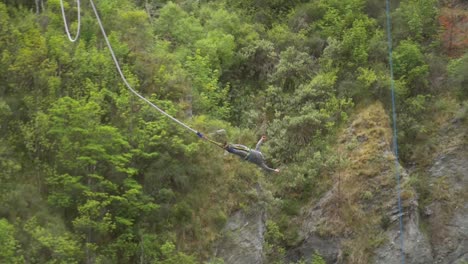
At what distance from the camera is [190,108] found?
18297 mm

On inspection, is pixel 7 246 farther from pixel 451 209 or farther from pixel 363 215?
pixel 451 209

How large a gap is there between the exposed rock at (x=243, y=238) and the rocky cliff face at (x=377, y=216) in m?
0.03

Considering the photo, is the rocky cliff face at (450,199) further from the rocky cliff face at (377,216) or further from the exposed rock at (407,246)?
the exposed rock at (407,246)

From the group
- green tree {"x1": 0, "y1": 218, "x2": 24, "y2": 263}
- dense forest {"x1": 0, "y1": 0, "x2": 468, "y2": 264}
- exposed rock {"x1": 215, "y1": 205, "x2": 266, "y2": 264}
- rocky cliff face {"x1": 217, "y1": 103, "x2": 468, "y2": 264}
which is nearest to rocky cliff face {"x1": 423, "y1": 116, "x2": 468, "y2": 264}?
rocky cliff face {"x1": 217, "y1": 103, "x2": 468, "y2": 264}

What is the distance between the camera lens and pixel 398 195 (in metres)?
18.5

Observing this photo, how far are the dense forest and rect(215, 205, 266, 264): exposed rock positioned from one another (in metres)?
0.31

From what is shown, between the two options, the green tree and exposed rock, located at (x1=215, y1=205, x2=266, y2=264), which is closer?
the green tree

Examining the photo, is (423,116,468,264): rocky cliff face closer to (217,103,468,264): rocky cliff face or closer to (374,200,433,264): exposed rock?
(217,103,468,264): rocky cliff face

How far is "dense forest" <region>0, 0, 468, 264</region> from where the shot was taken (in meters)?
15.2

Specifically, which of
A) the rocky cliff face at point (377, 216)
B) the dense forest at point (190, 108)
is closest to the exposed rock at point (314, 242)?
the rocky cliff face at point (377, 216)

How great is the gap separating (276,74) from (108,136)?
8.56 m

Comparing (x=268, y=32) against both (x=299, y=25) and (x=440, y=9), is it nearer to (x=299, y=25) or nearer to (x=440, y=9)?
(x=299, y=25)

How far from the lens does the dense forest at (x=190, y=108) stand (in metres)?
15.2

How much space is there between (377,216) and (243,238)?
4.15 meters
